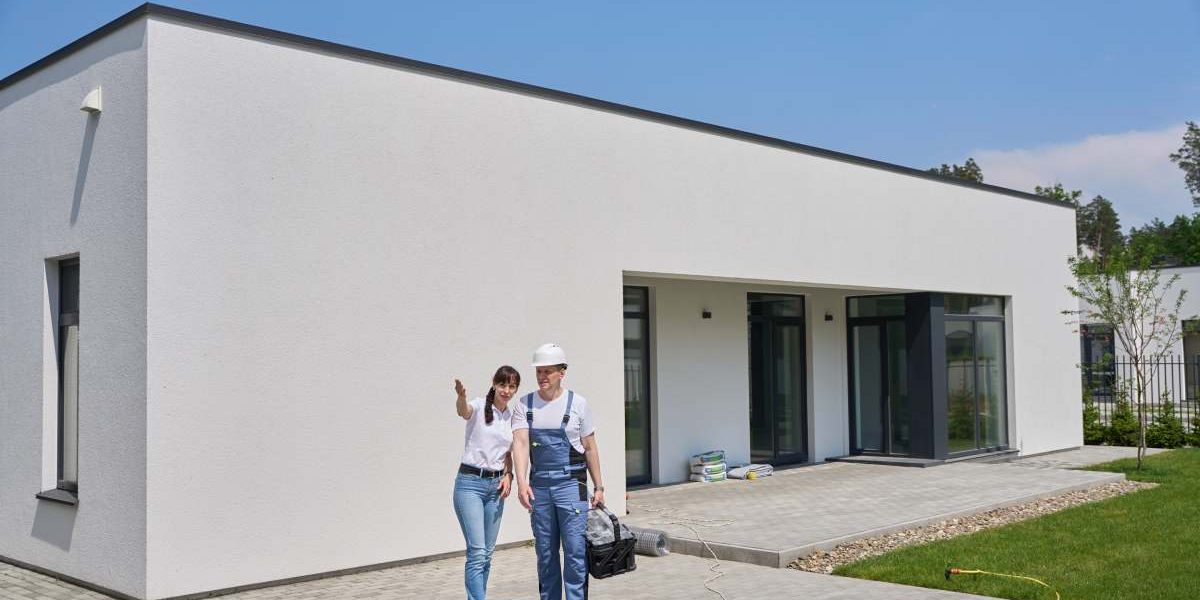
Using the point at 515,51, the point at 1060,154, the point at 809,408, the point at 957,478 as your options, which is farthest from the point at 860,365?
the point at 1060,154

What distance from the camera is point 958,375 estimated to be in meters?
15.9

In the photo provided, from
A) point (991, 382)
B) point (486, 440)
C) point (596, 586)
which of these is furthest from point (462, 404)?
point (991, 382)

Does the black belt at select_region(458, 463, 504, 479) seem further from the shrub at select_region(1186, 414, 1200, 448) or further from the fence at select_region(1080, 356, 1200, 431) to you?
the shrub at select_region(1186, 414, 1200, 448)

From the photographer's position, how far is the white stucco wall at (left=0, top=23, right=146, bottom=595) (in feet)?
25.2

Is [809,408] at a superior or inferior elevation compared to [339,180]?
inferior

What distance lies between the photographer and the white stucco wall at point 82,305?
25.2 ft

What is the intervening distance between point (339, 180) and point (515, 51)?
6718 millimetres

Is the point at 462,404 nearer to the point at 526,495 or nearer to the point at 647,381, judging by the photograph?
the point at 526,495

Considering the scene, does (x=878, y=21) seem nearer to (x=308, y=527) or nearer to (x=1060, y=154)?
(x=308, y=527)

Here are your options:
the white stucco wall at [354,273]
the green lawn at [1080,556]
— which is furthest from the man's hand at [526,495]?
the green lawn at [1080,556]

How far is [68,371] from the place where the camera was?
29.7 ft

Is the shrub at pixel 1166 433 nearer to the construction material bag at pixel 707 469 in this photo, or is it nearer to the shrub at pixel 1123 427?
the shrub at pixel 1123 427

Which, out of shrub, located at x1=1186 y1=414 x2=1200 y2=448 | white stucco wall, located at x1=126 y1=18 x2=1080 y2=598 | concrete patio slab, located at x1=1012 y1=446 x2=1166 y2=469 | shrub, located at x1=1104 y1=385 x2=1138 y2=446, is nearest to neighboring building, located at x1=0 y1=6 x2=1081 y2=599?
white stucco wall, located at x1=126 y1=18 x2=1080 y2=598

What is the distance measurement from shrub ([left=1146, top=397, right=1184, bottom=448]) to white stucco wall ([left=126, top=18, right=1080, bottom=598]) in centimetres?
1152
